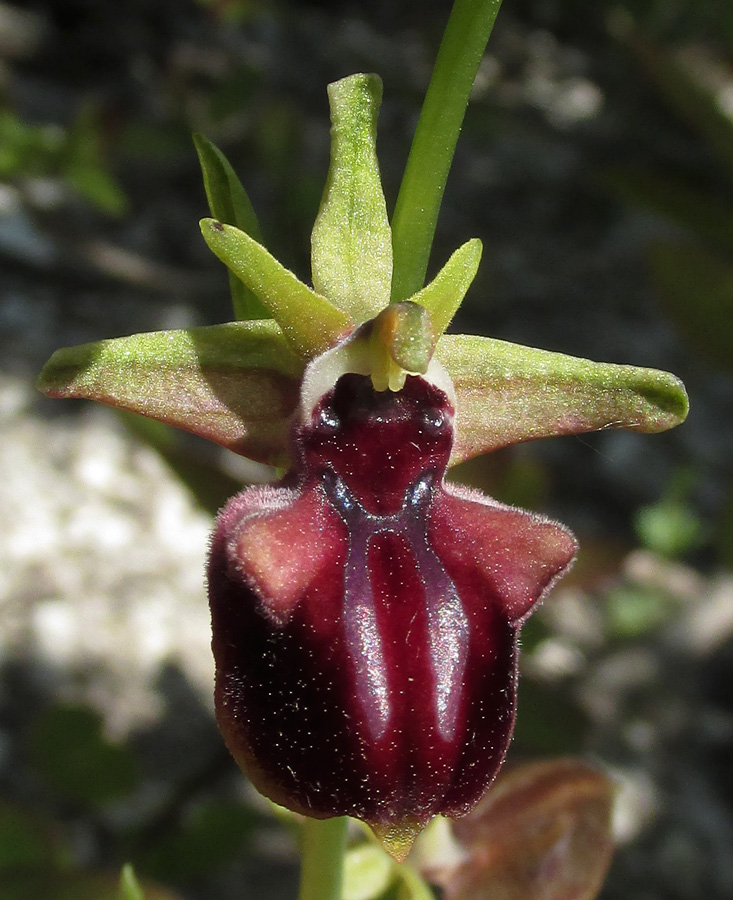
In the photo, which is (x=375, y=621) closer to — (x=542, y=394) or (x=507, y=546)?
(x=507, y=546)

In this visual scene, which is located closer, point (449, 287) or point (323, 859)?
point (449, 287)

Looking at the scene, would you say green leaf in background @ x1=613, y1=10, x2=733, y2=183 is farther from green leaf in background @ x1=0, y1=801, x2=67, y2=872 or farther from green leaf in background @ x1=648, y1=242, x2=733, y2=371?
green leaf in background @ x1=0, y1=801, x2=67, y2=872

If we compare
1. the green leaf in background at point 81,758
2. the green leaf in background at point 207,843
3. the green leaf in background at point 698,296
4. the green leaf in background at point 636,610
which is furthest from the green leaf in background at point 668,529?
the green leaf in background at point 81,758

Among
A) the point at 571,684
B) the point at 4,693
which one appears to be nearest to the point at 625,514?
the point at 571,684

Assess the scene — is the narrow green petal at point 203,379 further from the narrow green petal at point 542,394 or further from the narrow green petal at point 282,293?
the narrow green petal at point 542,394

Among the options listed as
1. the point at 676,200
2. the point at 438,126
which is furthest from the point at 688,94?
the point at 438,126

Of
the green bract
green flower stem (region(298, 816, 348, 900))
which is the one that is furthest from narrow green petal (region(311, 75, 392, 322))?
green flower stem (region(298, 816, 348, 900))
